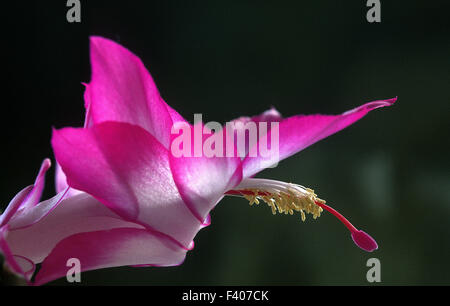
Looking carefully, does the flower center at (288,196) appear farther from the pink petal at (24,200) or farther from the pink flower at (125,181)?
the pink petal at (24,200)

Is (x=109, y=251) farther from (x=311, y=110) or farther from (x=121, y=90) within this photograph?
(x=311, y=110)

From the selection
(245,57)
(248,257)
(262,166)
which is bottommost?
(248,257)

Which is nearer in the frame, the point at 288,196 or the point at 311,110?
the point at 288,196

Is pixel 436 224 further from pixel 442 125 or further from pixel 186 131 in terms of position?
pixel 186 131

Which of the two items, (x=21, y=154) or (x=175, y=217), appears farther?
(x=21, y=154)

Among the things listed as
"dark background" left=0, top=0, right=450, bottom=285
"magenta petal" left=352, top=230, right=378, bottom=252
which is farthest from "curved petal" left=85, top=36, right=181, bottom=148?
"dark background" left=0, top=0, right=450, bottom=285

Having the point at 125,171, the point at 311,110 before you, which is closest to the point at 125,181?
the point at 125,171

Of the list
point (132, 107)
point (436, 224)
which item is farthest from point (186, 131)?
point (436, 224)
